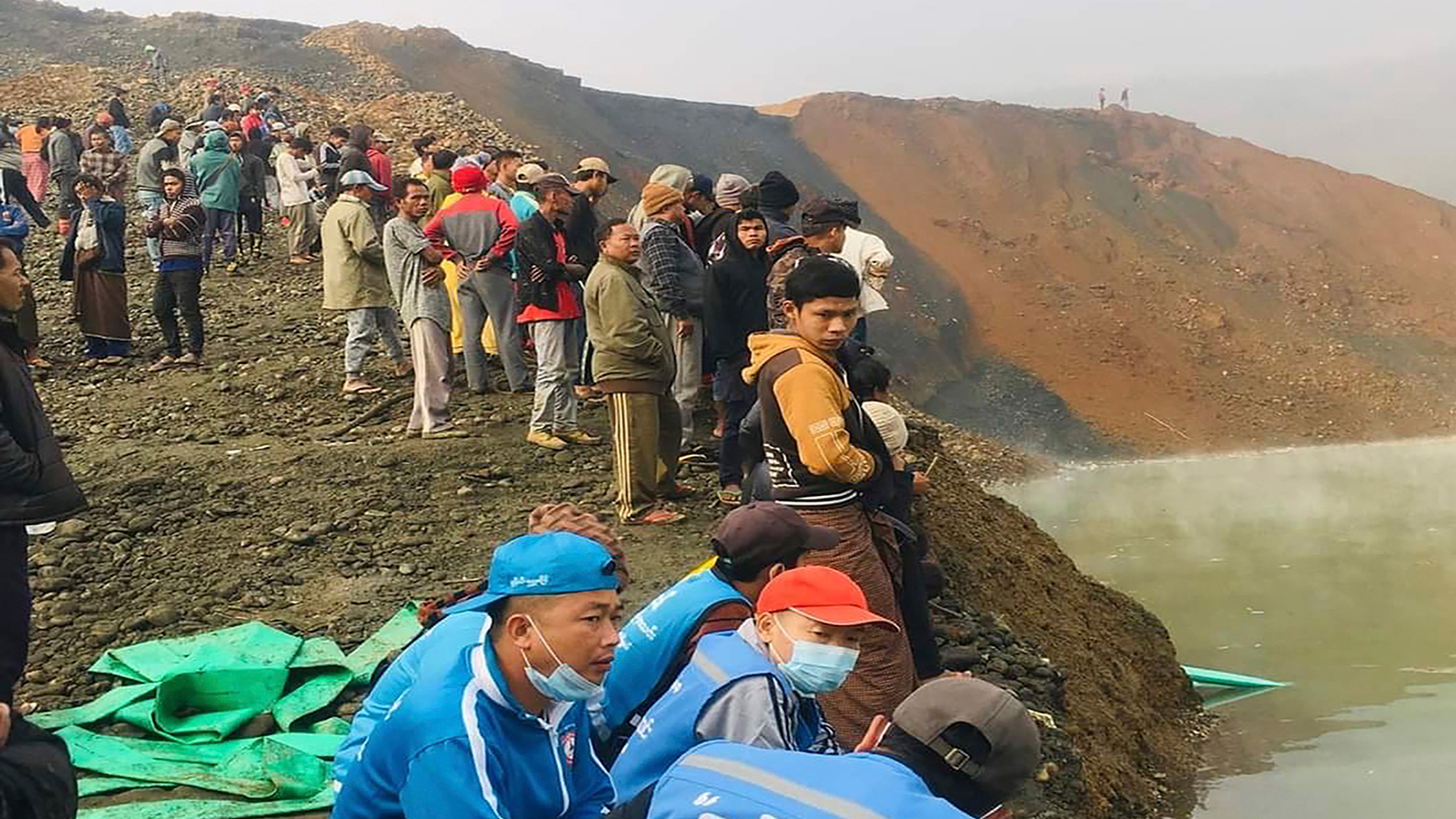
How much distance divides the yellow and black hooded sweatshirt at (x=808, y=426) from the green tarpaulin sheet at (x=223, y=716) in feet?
6.30

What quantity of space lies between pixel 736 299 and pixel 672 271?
2.06ft

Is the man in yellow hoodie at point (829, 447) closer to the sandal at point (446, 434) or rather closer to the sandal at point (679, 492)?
the sandal at point (679, 492)

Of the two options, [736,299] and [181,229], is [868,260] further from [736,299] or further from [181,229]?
[181,229]

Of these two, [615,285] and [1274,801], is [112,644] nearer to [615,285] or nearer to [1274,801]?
[615,285]

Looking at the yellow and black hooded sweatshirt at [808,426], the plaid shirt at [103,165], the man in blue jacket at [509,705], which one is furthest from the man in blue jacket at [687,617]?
the plaid shirt at [103,165]

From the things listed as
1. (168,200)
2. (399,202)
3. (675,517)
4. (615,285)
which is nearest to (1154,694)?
(675,517)

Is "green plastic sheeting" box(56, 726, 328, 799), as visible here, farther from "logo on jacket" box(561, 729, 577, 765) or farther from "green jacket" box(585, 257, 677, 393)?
"green jacket" box(585, 257, 677, 393)

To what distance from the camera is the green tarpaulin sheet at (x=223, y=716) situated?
14.2 ft

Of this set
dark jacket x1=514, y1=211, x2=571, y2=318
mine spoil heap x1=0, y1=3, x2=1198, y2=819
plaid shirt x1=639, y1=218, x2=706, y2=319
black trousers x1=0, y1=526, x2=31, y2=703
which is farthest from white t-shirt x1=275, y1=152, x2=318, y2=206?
black trousers x1=0, y1=526, x2=31, y2=703

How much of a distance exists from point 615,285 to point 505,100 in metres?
29.2

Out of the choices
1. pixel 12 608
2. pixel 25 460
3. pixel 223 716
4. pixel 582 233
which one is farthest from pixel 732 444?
pixel 12 608

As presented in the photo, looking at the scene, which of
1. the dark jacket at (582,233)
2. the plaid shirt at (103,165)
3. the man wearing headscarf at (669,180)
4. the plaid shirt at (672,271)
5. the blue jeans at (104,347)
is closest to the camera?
the plaid shirt at (672,271)

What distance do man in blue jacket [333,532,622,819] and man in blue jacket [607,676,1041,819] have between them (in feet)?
1.26

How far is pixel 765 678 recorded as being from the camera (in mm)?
2908
